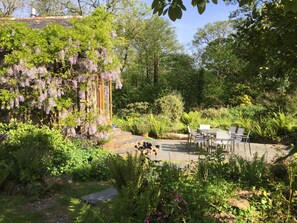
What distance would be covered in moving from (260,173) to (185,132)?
10185mm

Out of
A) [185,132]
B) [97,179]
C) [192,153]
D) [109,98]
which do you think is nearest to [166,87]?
[185,132]

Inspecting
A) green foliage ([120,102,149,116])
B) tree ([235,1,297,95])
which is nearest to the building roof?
green foliage ([120,102,149,116])

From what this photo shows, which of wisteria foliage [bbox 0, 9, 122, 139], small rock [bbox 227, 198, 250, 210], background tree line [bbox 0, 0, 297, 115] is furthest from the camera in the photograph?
background tree line [bbox 0, 0, 297, 115]

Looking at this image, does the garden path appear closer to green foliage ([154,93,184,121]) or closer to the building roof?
green foliage ([154,93,184,121])

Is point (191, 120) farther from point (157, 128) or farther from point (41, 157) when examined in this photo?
point (41, 157)

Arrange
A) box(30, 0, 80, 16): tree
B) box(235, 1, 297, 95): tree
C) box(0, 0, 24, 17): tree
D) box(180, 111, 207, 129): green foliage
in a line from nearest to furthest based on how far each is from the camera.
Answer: box(235, 1, 297, 95): tree → box(180, 111, 207, 129): green foliage → box(0, 0, 24, 17): tree → box(30, 0, 80, 16): tree

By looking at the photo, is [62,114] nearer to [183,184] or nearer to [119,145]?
[119,145]

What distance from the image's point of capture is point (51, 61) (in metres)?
9.21

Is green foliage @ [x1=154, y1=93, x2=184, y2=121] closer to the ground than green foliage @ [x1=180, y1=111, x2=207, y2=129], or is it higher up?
higher up

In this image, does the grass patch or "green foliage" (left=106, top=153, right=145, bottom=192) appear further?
the grass patch

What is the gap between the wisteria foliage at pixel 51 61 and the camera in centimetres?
902

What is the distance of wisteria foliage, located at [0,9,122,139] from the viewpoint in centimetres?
902

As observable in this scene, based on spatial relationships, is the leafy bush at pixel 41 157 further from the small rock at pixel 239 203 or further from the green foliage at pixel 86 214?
the small rock at pixel 239 203

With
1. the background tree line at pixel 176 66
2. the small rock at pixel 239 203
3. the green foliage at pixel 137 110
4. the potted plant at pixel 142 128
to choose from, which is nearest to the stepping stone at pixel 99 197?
the small rock at pixel 239 203
